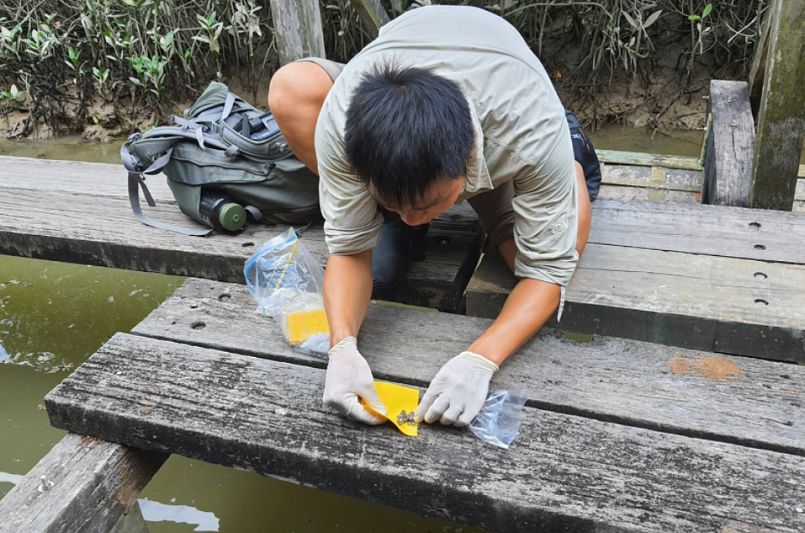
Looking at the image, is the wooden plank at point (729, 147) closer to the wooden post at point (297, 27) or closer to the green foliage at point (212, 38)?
the green foliage at point (212, 38)

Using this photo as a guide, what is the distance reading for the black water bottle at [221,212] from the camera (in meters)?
1.90

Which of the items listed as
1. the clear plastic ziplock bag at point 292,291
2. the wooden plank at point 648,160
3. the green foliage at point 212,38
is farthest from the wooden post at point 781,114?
the green foliage at point 212,38

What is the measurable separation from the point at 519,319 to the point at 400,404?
12.9 inches

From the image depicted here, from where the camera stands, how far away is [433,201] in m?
1.12

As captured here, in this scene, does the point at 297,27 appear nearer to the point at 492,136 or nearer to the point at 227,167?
the point at 227,167

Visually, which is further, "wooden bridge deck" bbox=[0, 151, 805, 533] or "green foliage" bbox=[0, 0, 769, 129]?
"green foliage" bbox=[0, 0, 769, 129]

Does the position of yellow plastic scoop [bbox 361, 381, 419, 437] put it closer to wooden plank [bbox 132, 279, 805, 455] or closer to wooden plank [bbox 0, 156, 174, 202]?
wooden plank [bbox 132, 279, 805, 455]

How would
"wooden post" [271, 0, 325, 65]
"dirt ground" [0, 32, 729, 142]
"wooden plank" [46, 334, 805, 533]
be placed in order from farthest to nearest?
1. "dirt ground" [0, 32, 729, 142]
2. "wooden post" [271, 0, 325, 65]
3. "wooden plank" [46, 334, 805, 533]

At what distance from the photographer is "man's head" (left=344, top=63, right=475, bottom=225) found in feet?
3.45

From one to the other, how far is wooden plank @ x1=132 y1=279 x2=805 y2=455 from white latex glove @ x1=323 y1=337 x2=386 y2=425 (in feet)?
0.32

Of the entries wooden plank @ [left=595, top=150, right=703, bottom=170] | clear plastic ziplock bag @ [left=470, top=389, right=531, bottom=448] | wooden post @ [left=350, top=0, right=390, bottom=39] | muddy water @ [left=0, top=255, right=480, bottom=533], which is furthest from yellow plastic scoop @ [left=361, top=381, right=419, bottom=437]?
wooden post @ [left=350, top=0, right=390, bottom=39]

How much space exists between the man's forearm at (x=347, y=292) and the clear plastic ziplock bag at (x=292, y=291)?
0.21ft

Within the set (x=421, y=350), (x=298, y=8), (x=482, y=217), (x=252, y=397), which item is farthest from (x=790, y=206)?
(x=298, y=8)

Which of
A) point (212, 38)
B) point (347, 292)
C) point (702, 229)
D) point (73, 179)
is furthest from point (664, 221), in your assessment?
point (212, 38)
